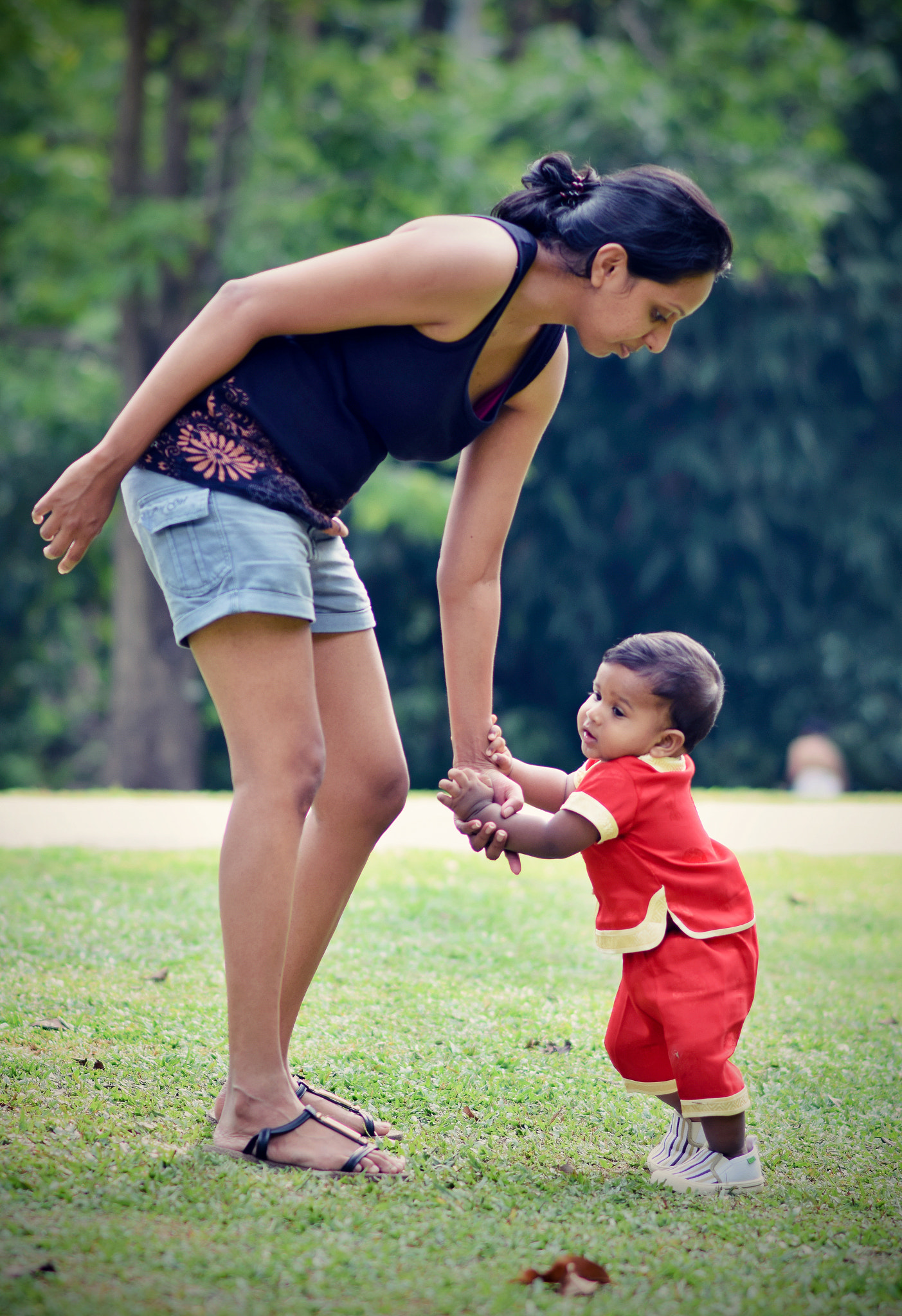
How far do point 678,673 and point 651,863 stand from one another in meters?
0.36

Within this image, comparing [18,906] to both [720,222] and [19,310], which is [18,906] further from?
[19,310]

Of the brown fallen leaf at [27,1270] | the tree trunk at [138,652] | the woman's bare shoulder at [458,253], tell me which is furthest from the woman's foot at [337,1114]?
the tree trunk at [138,652]

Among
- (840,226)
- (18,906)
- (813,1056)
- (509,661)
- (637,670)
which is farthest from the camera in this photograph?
(509,661)

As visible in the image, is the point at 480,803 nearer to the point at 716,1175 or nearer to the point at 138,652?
the point at 716,1175

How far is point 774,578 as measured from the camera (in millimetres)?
14125

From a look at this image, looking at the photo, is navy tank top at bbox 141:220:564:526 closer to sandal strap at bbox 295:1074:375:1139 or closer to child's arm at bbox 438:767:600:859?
child's arm at bbox 438:767:600:859

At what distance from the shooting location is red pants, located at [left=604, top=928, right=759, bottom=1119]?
2170 mm

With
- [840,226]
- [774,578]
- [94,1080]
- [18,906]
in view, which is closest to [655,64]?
[840,226]

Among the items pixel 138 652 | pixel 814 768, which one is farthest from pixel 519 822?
pixel 814 768

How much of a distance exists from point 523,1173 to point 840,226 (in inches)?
526

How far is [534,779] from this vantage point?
2512mm

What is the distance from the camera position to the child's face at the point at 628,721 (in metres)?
2.32

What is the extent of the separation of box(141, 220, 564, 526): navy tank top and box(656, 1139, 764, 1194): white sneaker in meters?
1.33

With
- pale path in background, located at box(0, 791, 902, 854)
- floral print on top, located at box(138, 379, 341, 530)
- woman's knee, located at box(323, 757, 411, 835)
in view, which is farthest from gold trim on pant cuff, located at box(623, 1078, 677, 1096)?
pale path in background, located at box(0, 791, 902, 854)
